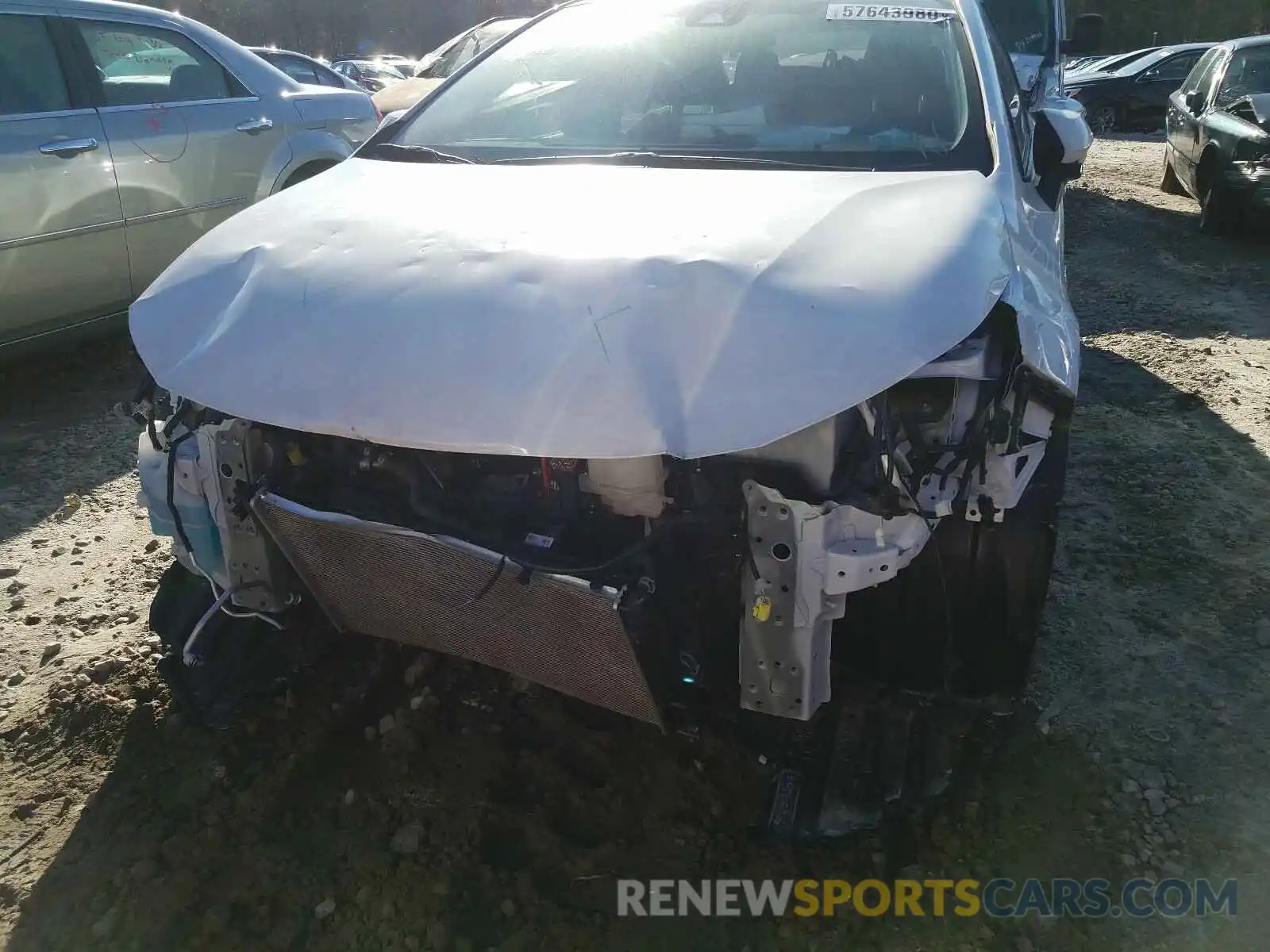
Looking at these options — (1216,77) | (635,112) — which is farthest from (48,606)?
(1216,77)

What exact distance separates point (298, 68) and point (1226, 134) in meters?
7.68

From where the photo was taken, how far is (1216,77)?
25.8ft

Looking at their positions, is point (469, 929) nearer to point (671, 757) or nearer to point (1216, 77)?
point (671, 757)

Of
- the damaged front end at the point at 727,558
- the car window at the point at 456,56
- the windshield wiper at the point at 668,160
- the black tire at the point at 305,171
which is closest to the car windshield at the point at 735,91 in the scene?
the windshield wiper at the point at 668,160

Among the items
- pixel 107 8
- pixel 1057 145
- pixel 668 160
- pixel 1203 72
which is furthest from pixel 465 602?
pixel 1203 72

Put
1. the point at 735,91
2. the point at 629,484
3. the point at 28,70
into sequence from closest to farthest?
1. the point at 629,484
2. the point at 735,91
3. the point at 28,70

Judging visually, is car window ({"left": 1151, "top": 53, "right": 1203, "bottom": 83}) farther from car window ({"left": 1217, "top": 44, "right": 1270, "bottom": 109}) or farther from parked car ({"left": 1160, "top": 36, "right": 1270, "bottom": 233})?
car window ({"left": 1217, "top": 44, "right": 1270, "bottom": 109})

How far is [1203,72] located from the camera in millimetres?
8320

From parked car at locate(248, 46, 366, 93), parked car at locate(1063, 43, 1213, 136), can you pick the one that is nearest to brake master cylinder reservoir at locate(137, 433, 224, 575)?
parked car at locate(248, 46, 366, 93)

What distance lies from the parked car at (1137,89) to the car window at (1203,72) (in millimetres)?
5651

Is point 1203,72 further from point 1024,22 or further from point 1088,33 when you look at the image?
point 1088,33

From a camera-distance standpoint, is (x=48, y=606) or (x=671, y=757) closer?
(x=671, y=757)

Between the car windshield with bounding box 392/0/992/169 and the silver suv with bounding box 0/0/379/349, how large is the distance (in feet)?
6.63

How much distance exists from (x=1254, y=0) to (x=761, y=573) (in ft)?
100.0
